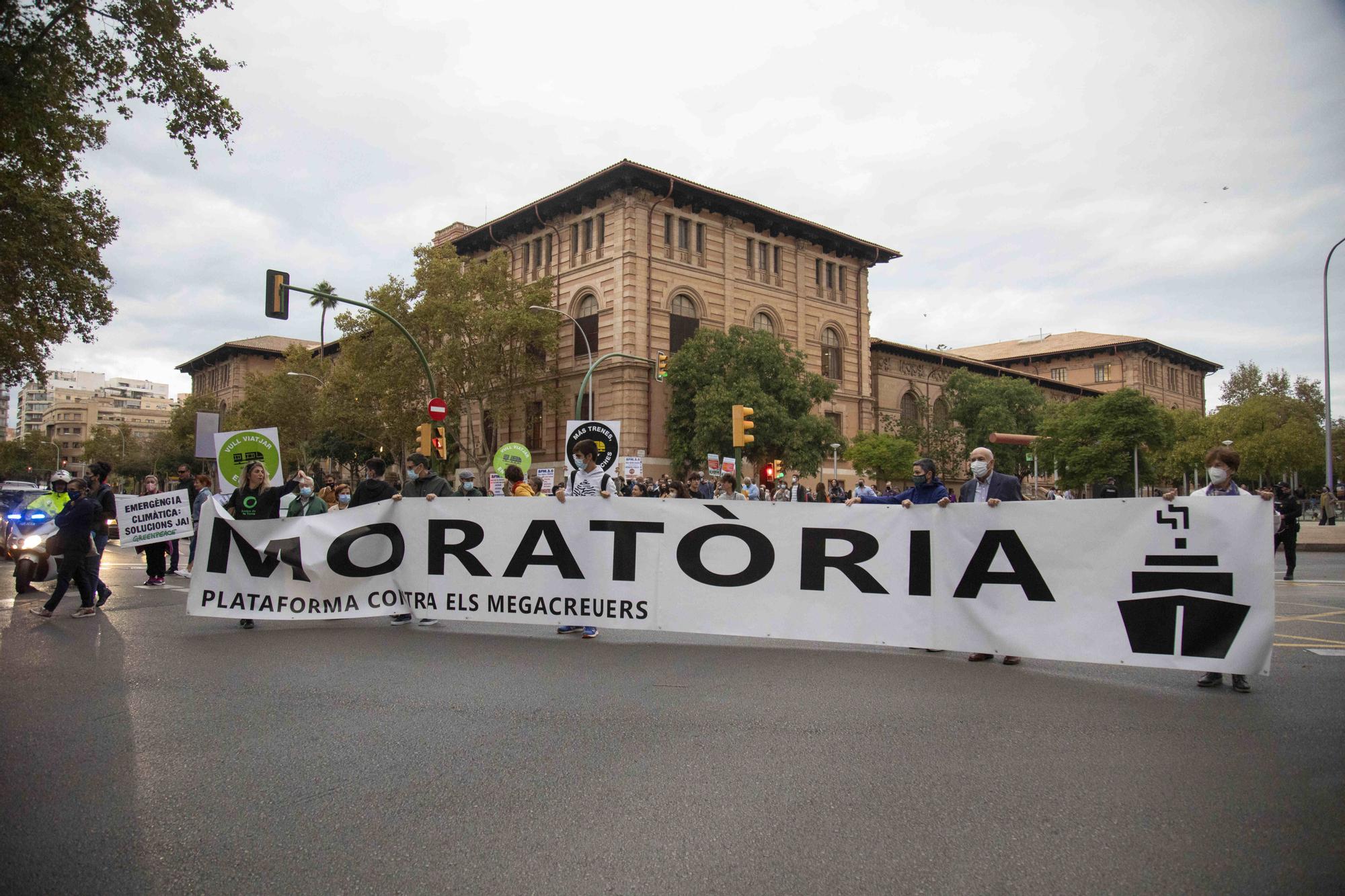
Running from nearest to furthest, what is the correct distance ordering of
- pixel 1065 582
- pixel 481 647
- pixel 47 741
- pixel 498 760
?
pixel 498 760 → pixel 47 741 → pixel 1065 582 → pixel 481 647

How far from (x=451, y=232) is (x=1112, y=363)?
5851 centimetres

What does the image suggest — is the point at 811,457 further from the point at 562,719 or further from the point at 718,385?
the point at 562,719

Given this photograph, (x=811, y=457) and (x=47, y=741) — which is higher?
(x=811, y=457)

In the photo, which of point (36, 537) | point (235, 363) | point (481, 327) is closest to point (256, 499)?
point (36, 537)

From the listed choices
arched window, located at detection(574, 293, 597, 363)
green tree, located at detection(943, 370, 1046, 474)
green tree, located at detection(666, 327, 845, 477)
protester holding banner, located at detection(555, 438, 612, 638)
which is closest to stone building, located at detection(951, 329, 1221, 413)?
green tree, located at detection(943, 370, 1046, 474)

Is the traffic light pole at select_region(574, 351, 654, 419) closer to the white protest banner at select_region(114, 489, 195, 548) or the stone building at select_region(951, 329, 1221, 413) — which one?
the white protest banner at select_region(114, 489, 195, 548)

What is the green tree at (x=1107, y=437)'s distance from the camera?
52562 mm

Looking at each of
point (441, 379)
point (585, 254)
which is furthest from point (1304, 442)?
point (441, 379)

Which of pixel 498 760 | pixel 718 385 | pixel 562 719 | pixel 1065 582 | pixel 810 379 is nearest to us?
pixel 498 760

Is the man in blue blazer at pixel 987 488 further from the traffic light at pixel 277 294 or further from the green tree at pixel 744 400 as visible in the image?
the green tree at pixel 744 400

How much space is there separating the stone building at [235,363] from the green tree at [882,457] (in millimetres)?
51542

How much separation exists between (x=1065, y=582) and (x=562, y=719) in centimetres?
413

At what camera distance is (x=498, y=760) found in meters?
4.32

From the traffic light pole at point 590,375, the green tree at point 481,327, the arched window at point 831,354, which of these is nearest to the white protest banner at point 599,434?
the traffic light pole at point 590,375
